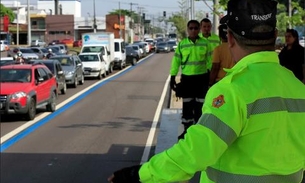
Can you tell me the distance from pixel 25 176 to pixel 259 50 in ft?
23.7

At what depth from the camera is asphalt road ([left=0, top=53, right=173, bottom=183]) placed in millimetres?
9336

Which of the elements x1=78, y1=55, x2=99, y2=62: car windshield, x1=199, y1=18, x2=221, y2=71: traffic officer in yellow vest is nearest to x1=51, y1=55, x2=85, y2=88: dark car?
x1=78, y1=55, x2=99, y2=62: car windshield

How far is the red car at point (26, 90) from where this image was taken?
16016mm

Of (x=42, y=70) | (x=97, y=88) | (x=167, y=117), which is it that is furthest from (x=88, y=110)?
(x=97, y=88)

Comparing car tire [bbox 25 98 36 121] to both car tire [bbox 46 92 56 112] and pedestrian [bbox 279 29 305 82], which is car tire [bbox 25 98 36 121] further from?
pedestrian [bbox 279 29 305 82]

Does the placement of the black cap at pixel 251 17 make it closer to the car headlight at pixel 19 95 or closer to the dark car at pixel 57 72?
the car headlight at pixel 19 95

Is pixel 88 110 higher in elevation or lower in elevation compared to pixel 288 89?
lower

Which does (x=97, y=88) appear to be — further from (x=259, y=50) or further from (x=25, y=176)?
(x=259, y=50)

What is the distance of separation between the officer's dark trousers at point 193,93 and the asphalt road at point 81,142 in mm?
1665

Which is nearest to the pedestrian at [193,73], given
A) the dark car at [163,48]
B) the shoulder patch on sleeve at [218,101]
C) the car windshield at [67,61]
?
the shoulder patch on sleeve at [218,101]

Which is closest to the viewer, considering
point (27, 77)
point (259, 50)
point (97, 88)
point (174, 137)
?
point (259, 50)

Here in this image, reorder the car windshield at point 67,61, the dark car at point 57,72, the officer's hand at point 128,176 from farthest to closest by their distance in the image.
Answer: the car windshield at point 67,61, the dark car at point 57,72, the officer's hand at point 128,176

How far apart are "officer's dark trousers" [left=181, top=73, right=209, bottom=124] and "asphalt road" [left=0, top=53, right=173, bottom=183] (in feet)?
5.46

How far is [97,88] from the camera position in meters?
27.5
